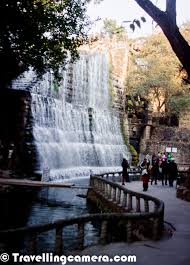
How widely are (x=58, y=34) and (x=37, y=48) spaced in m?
1.45

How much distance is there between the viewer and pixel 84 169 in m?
31.3

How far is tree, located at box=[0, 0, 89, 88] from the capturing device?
532 inches

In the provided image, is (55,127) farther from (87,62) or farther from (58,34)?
(58,34)

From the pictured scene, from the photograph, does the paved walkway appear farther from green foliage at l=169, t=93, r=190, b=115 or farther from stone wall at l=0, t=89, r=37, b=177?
green foliage at l=169, t=93, r=190, b=115

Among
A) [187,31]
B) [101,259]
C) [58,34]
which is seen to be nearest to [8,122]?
[58,34]

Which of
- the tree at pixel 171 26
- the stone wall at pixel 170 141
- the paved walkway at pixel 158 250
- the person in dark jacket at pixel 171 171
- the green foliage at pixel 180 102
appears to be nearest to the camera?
the tree at pixel 171 26

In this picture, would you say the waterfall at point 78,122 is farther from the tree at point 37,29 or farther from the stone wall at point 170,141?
the tree at point 37,29

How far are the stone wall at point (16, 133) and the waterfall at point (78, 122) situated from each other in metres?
0.74

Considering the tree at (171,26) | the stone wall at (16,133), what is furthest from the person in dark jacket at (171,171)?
the tree at (171,26)

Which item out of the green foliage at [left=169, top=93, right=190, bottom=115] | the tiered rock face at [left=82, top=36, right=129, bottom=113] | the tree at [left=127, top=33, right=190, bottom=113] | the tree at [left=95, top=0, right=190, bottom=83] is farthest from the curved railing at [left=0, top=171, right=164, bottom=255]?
the green foliage at [left=169, top=93, right=190, bottom=115]

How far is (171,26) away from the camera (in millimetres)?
7012

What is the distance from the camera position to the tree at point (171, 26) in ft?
22.4

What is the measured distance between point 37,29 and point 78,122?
20.1 metres

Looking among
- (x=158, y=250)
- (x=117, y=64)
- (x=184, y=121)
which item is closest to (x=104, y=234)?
(x=158, y=250)
